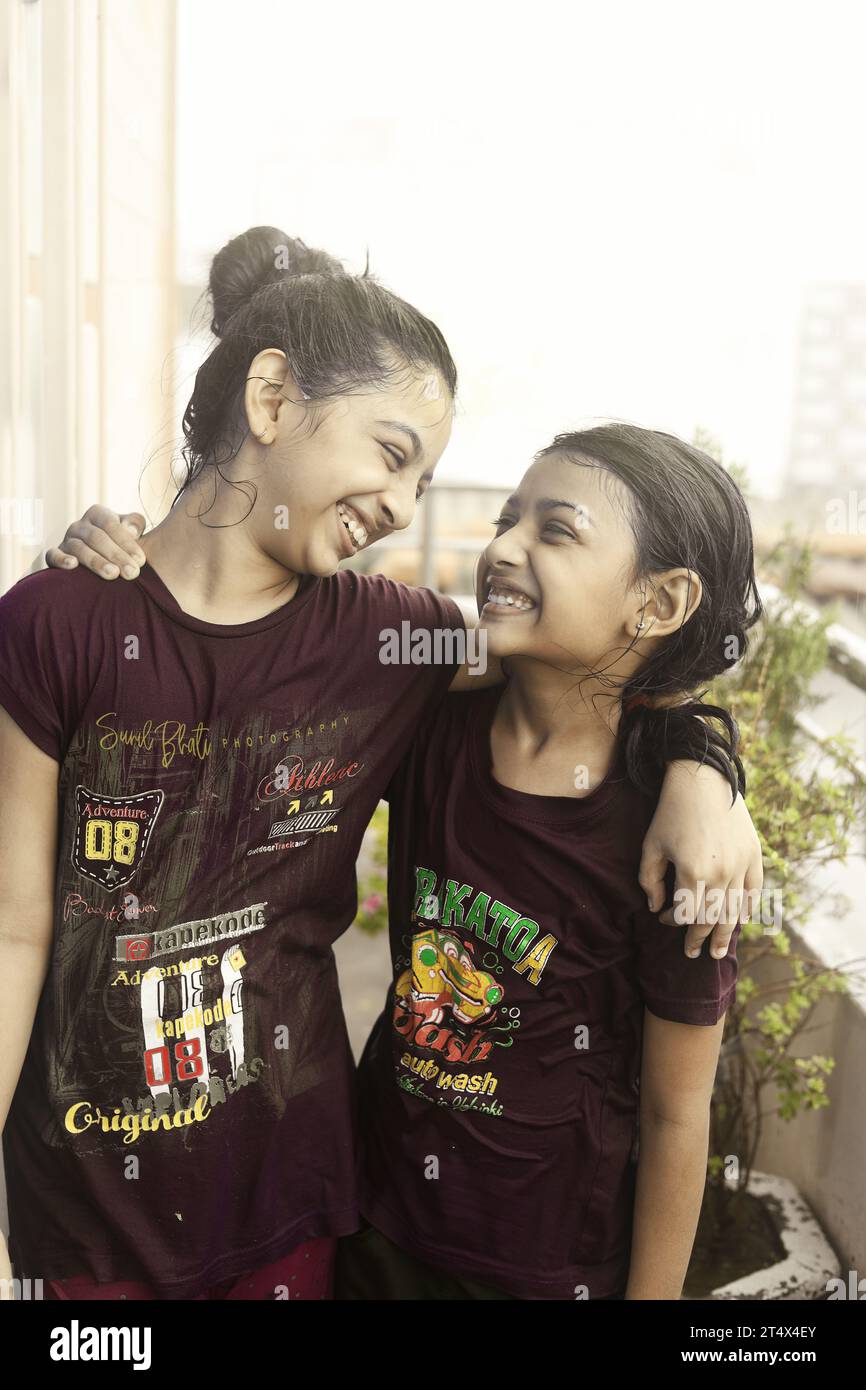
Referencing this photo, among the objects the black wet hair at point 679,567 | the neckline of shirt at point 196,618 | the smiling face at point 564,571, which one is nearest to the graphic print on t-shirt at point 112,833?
the neckline of shirt at point 196,618

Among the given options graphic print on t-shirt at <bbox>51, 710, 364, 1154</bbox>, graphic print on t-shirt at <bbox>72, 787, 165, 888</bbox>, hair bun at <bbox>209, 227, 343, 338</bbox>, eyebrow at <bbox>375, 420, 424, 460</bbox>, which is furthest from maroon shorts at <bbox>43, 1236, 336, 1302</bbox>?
hair bun at <bbox>209, 227, 343, 338</bbox>

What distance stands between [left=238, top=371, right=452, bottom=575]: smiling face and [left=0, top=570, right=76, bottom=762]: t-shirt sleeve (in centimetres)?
22

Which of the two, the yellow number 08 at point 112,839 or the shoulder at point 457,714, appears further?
the shoulder at point 457,714

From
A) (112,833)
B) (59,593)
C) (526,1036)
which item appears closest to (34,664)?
(59,593)

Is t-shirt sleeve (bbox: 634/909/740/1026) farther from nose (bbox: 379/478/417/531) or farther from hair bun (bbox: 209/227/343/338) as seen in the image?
hair bun (bbox: 209/227/343/338)

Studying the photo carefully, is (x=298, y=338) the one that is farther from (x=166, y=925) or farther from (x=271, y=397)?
(x=166, y=925)

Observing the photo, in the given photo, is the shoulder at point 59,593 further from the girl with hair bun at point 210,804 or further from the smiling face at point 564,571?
the smiling face at point 564,571

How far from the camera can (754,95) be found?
2.49 meters

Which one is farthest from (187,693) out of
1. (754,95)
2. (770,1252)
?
(754,95)

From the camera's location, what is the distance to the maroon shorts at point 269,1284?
113cm

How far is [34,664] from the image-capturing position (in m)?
1.03

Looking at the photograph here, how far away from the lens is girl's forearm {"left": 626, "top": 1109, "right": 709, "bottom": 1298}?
3.75 feet

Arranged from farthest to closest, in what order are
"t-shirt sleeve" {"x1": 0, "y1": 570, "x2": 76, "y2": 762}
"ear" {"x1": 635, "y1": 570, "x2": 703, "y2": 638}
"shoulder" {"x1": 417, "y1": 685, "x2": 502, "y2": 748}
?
"shoulder" {"x1": 417, "y1": 685, "x2": 502, "y2": 748} < "ear" {"x1": 635, "y1": 570, "x2": 703, "y2": 638} < "t-shirt sleeve" {"x1": 0, "y1": 570, "x2": 76, "y2": 762}

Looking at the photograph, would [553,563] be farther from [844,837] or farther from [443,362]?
[844,837]
